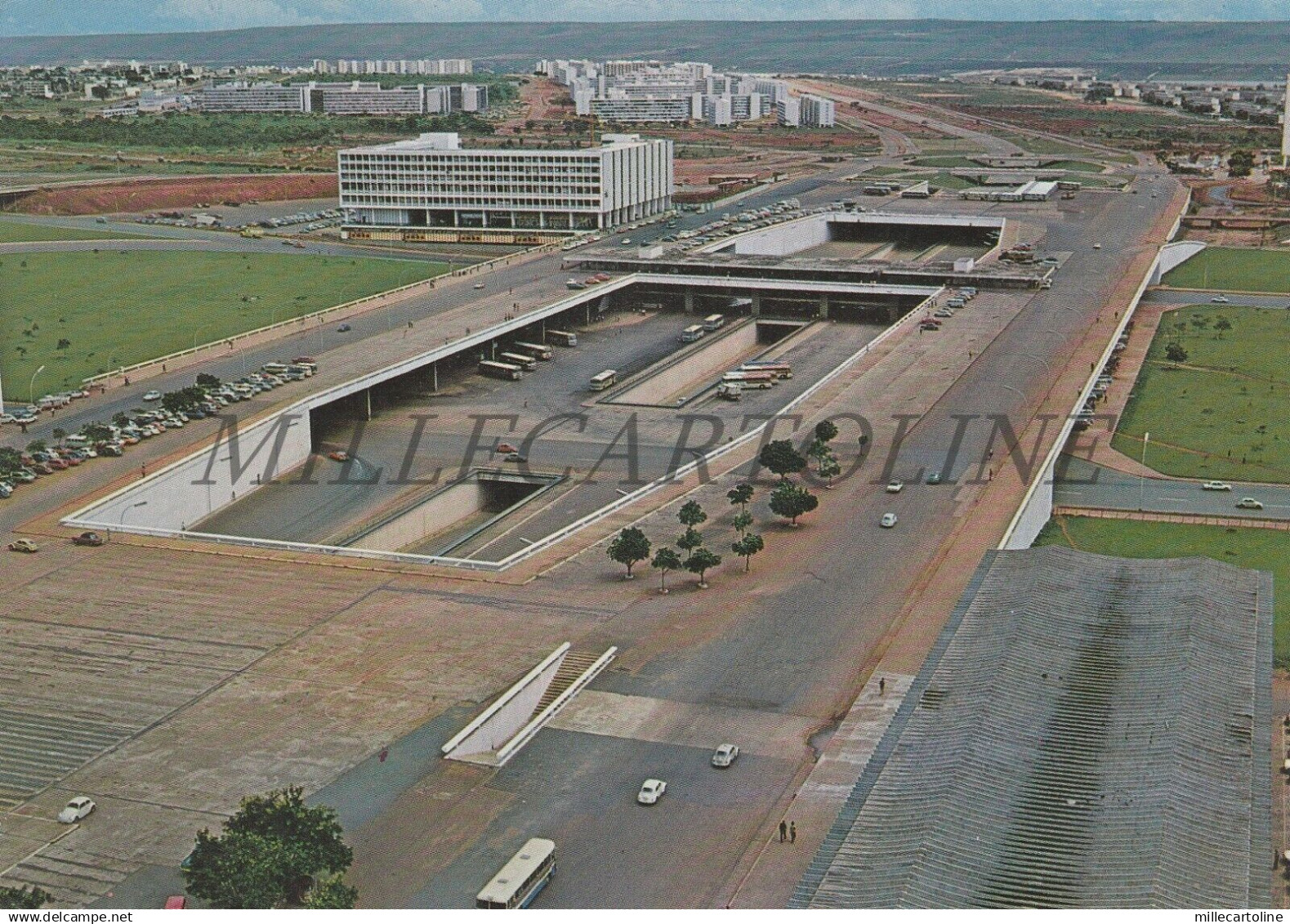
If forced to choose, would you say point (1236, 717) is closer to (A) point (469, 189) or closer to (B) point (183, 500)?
(B) point (183, 500)

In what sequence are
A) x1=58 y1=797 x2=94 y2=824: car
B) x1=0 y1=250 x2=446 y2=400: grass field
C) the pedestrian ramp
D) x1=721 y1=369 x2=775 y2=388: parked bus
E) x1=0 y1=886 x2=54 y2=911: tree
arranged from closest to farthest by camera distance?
x1=0 y1=886 x2=54 y2=911: tree
x1=58 y1=797 x2=94 y2=824: car
the pedestrian ramp
x1=721 y1=369 x2=775 y2=388: parked bus
x1=0 y1=250 x2=446 y2=400: grass field

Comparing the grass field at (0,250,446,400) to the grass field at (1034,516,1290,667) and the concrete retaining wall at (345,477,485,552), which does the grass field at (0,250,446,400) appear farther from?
the grass field at (1034,516,1290,667)

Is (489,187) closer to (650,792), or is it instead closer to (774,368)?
(774,368)

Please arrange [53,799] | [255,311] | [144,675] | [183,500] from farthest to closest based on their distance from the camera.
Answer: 1. [255,311]
2. [183,500]
3. [144,675]
4. [53,799]

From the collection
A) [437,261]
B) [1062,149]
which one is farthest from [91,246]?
[1062,149]

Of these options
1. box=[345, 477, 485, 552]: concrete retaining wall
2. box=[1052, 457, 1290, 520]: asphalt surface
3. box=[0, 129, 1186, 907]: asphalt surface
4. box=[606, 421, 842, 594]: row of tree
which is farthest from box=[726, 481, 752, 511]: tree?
box=[1052, 457, 1290, 520]: asphalt surface

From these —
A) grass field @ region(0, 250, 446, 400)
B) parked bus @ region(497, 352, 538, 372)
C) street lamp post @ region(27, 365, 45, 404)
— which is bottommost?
parked bus @ region(497, 352, 538, 372)
